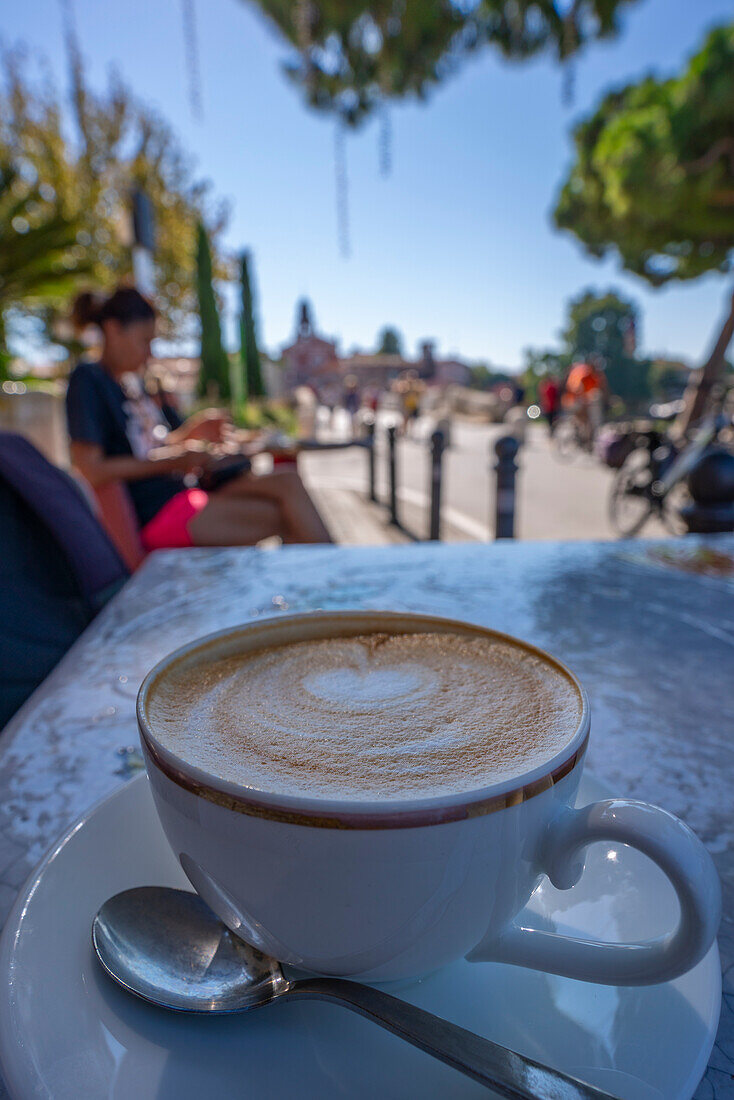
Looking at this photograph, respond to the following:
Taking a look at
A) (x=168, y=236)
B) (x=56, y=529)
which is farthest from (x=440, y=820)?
(x=168, y=236)

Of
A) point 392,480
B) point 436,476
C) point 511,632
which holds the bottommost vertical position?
point 392,480

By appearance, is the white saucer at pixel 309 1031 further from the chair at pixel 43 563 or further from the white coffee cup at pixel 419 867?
the chair at pixel 43 563

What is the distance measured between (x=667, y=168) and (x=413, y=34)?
303 inches

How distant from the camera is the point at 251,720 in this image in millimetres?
492

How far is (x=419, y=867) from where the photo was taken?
35 cm

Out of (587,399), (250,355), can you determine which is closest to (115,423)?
(587,399)

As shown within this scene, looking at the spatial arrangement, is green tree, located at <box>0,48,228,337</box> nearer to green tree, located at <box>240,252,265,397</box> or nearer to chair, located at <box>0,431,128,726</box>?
green tree, located at <box>240,252,265,397</box>

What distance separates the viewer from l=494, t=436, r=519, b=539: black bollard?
13.0 ft

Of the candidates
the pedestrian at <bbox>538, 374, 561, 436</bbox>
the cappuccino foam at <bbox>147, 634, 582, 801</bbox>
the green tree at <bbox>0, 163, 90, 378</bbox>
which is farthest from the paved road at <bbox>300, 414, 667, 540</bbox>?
the green tree at <bbox>0, 163, 90, 378</bbox>

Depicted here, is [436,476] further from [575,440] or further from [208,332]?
[208,332]

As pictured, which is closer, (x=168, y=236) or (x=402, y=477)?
(x=402, y=477)

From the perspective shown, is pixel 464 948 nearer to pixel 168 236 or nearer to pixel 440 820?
pixel 440 820

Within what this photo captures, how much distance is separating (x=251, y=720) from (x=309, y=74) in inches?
472

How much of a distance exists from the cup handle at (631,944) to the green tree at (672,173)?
44.7ft
